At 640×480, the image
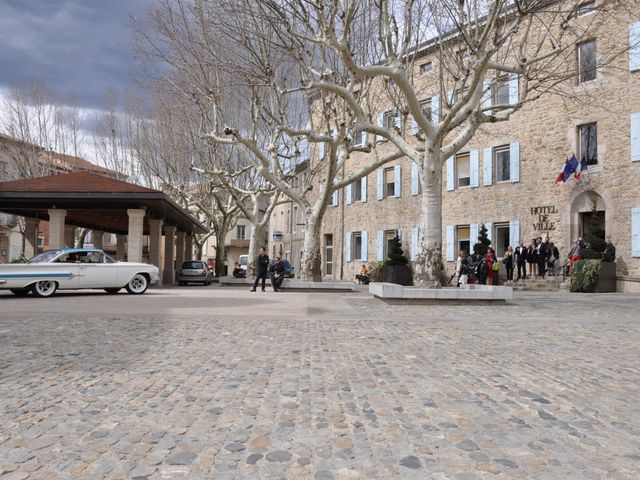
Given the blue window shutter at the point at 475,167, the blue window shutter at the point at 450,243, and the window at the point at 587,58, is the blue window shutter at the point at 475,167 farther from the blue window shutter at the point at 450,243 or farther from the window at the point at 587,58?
the window at the point at 587,58

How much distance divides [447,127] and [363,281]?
16.4 metres

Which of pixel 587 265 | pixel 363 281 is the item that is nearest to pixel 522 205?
pixel 587 265

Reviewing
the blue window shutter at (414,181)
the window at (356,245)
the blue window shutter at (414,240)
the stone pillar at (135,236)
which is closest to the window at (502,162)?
the blue window shutter at (414,181)

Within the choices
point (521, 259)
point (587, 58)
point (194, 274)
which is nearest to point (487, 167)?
point (521, 259)

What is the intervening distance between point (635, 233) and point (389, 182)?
49.3ft

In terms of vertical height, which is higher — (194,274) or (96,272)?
(96,272)

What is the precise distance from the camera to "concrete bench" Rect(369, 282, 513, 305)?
14.4 metres

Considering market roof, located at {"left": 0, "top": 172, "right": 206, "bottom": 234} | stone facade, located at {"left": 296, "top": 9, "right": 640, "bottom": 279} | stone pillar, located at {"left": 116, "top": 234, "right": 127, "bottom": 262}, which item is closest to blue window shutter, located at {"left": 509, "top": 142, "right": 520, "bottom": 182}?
stone facade, located at {"left": 296, "top": 9, "right": 640, "bottom": 279}

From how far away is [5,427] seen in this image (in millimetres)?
3854

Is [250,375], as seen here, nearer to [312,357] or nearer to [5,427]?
[312,357]

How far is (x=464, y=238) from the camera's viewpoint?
94.9 ft

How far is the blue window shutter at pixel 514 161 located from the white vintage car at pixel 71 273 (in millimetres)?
15715

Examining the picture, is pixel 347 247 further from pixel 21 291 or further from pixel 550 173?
pixel 21 291

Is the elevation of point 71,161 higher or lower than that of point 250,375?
higher
